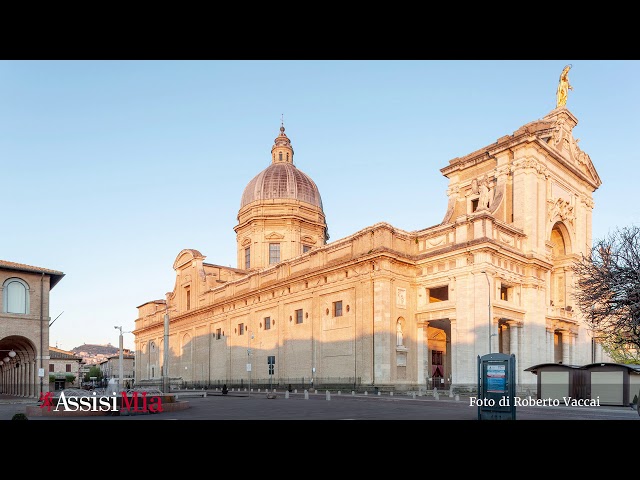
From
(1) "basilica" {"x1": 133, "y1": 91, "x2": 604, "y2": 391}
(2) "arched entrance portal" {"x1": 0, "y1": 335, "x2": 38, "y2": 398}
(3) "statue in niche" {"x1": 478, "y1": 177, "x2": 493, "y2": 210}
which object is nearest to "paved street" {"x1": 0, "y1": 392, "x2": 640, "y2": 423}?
(2) "arched entrance portal" {"x1": 0, "y1": 335, "x2": 38, "y2": 398}

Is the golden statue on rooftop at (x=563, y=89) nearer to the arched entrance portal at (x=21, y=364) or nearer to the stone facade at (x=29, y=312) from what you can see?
the stone facade at (x=29, y=312)

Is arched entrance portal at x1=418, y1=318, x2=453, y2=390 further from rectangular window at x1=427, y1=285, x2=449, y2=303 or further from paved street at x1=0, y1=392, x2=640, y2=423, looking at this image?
paved street at x1=0, y1=392, x2=640, y2=423

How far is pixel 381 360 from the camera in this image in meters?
47.2

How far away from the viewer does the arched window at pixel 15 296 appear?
3991cm

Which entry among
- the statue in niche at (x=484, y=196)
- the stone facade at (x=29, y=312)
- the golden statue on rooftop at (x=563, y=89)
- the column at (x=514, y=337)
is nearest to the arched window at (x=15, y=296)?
the stone facade at (x=29, y=312)

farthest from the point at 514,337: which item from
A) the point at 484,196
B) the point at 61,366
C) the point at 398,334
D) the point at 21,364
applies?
the point at 61,366

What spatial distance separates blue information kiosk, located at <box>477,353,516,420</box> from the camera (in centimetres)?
1961

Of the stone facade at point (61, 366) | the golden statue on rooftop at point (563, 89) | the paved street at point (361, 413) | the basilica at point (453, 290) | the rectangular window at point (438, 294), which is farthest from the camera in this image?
the stone facade at point (61, 366)

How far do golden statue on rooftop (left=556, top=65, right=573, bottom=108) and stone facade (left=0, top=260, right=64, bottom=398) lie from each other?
46218 millimetres

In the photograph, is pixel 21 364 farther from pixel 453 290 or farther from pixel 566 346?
pixel 566 346

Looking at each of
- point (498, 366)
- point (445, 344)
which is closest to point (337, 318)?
point (445, 344)

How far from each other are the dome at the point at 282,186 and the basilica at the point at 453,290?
54.1 ft
